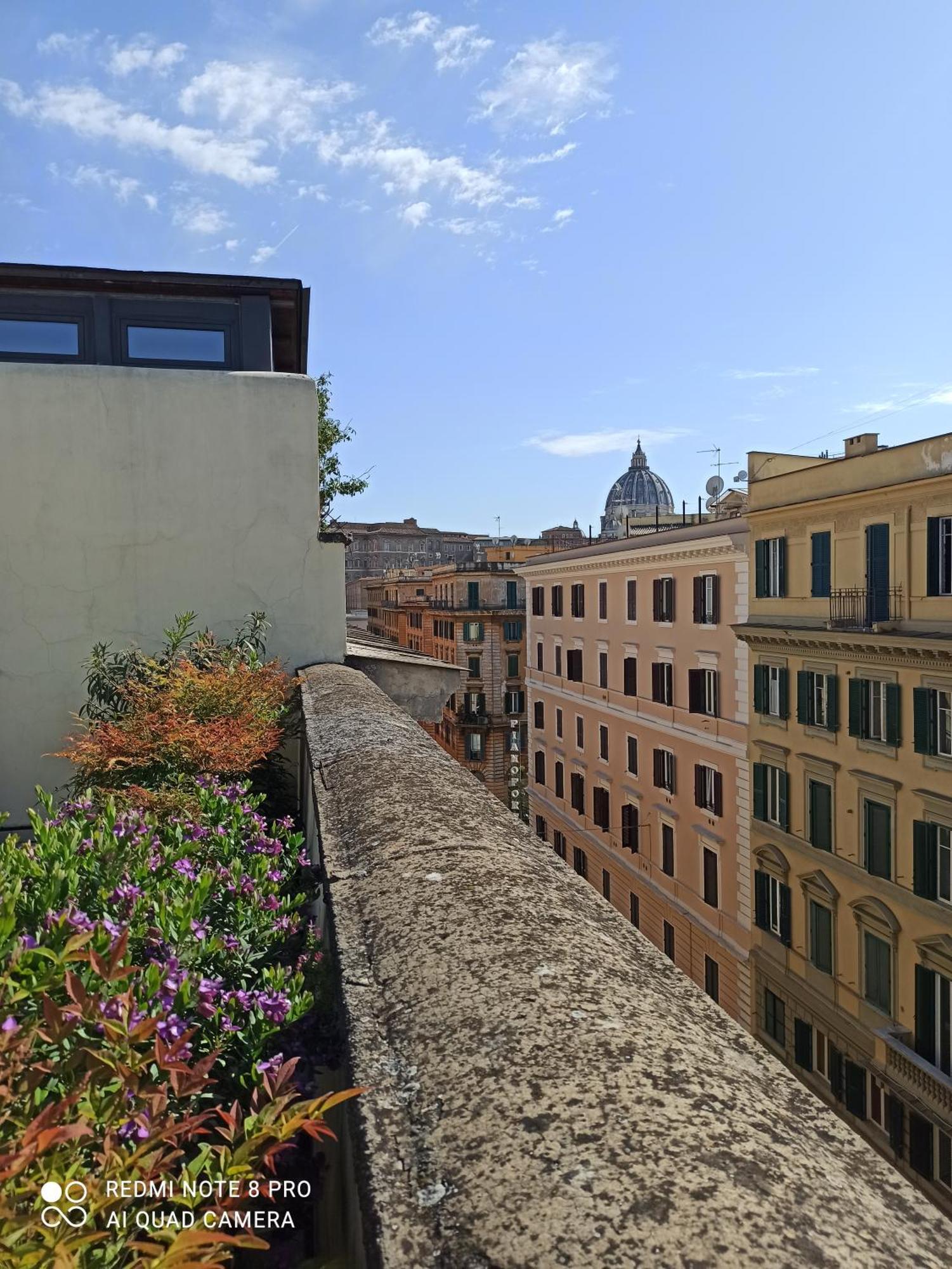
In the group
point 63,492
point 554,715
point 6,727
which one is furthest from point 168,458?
point 554,715

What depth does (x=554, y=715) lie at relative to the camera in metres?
32.0

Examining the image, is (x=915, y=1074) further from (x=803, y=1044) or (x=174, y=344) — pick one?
(x=174, y=344)

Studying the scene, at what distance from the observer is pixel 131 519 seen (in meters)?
6.07

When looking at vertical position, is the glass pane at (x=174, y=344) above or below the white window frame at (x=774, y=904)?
above

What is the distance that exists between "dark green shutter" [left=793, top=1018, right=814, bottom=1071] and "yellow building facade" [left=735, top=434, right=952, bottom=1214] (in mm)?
40

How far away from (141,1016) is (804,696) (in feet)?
61.0

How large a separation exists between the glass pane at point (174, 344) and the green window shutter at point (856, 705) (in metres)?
14.2

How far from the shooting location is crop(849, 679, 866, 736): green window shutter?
53.4ft

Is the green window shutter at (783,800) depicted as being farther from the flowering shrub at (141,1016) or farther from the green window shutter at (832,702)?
the flowering shrub at (141,1016)

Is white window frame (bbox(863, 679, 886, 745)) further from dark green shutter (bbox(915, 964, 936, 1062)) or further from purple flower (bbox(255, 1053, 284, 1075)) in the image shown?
purple flower (bbox(255, 1053, 284, 1075))

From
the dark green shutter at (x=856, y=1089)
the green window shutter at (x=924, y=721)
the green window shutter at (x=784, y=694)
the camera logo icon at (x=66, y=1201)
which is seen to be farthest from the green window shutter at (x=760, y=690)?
the camera logo icon at (x=66, y=1201)

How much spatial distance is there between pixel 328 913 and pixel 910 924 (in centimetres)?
1610

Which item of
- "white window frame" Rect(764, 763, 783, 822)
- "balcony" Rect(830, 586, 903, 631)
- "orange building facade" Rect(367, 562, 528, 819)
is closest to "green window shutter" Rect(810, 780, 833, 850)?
"white window frame" Rect(764, 763, 783, 822)

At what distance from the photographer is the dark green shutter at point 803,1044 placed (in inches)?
704
